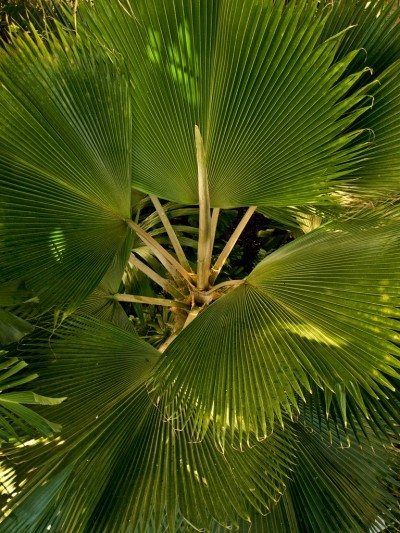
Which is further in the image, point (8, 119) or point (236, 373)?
point (8, 119)

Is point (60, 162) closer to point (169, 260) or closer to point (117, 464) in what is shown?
point (169, 260)

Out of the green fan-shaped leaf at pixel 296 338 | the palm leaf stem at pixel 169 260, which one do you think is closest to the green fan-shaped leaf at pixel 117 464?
the green fan-shaped leaf at pixel 296 338

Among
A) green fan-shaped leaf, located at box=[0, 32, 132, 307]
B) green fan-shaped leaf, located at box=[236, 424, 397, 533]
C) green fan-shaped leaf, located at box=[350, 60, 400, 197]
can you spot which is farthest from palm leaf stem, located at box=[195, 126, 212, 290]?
green fan-shaped leaf, located at box=[236, 424, 397, 533]

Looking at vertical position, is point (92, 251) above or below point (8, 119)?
below

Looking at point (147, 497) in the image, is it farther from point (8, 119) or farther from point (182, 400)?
point (8, 119)

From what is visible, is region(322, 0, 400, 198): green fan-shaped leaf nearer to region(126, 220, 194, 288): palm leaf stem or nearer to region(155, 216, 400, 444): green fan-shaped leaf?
region(155, 216, 400, 444): green fan-shaped leaf

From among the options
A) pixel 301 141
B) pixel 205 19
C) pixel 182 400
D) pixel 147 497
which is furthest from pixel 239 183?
pixel 147 497

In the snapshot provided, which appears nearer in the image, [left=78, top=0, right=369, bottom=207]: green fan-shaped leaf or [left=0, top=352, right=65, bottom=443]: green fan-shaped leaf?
[left=0, top=352, right=65, bottom=443]: green fan-shaped leaf

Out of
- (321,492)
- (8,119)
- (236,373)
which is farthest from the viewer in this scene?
(321,492)
